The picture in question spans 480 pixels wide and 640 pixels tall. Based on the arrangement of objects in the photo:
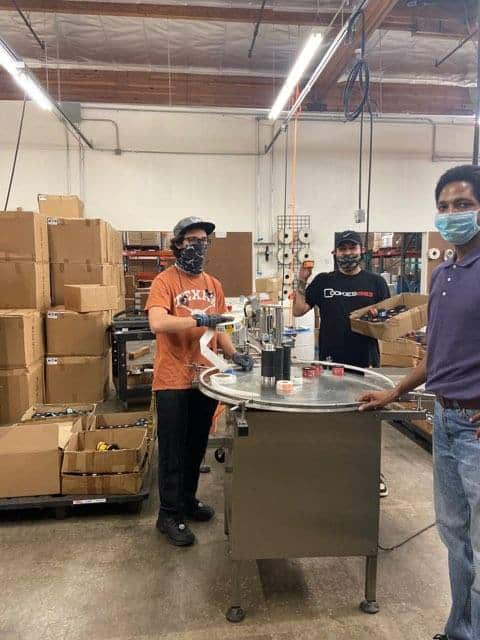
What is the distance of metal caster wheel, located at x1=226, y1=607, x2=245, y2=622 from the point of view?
5.05 ft

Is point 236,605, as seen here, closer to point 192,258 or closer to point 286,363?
point 286,363

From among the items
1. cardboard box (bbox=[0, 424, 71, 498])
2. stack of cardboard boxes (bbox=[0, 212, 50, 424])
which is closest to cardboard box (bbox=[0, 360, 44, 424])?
stack of cardboard boxes (bbox=[0, 212, 50, 424])

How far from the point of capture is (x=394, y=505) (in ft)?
7.77

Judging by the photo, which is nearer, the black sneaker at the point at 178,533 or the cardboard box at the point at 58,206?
the black sneaker at the point at 178,533

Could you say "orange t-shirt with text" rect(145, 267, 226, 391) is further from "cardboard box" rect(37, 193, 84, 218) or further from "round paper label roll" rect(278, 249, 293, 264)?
"round paper label roll" rect(278, 249, 293, 264)

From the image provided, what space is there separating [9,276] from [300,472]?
295cm

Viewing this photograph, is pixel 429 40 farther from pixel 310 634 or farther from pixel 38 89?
pixel 310 634

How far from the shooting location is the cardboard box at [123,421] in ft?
9.02

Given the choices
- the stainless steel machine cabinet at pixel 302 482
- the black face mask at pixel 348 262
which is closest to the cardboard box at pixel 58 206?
the black face mask at pixel 348 262

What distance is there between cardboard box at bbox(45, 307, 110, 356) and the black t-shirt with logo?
83.6 inches

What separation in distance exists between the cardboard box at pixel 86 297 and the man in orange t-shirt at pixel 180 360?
2.04 metres

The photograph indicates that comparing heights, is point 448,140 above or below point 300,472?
above

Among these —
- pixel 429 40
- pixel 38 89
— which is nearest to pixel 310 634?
pixel 38 89

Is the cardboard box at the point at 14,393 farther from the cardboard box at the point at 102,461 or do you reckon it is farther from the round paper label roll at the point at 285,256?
the round paper label roll at the point at 285,256
